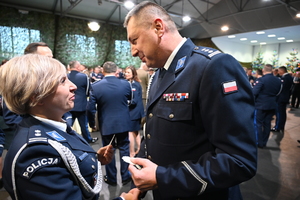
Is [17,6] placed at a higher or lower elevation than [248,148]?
higher

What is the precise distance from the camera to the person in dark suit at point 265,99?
401cm

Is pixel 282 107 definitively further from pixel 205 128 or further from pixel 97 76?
pixel 97 76

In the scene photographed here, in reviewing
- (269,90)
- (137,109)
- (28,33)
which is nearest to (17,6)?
(28,33)

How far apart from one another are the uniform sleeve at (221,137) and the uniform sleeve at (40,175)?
421 mm

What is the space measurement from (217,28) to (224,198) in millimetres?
11131

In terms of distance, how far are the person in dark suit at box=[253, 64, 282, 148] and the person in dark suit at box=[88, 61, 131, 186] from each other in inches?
115

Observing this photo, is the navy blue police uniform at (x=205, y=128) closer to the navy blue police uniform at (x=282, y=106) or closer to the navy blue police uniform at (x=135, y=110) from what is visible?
the navy blue police uniform at (x=135, y=110)

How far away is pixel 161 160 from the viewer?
0.97 metres

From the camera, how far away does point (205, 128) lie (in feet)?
2.67

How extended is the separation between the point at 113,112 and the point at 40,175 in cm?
211

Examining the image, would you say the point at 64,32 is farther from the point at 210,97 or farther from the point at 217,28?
the point at 210,97

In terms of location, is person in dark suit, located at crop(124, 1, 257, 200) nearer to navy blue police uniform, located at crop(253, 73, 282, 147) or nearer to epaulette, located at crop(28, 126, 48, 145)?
epaulette, located at crop(28, 126, 48, 145)

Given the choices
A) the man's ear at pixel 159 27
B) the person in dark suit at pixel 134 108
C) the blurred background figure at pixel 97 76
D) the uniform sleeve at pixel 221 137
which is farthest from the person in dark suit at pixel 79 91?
the blurred background figure at pixel 97 76

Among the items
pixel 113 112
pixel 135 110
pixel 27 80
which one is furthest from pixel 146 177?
pixel 135 110
